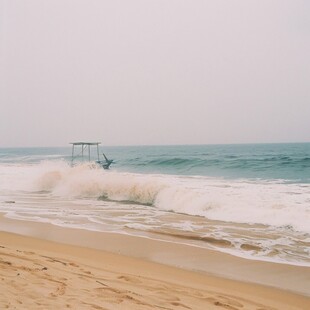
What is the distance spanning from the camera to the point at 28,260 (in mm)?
6062

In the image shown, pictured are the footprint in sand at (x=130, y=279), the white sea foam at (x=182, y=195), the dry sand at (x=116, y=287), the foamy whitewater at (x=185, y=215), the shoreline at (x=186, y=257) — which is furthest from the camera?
the white sea foam at (x=182, y=195)

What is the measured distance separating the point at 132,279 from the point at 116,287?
1.81ft

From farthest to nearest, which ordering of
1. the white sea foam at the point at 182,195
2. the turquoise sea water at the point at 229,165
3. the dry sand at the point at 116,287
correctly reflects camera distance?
the turquoise sea water at the point at 229,165 < the white sea foam at the point at 182,195 < the dry sand at the point at 116,287

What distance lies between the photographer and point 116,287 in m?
4.81

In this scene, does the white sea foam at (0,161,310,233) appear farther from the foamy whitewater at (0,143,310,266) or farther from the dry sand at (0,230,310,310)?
the dry sand at (0,230,310,310)

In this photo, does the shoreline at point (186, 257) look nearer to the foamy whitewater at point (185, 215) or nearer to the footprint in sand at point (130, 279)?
the foamy whitewater at point (185, 215)

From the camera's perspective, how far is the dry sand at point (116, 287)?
4.17 metres

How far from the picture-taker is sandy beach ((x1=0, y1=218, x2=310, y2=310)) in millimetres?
4266

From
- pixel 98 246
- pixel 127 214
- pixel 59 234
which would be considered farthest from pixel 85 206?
pixel 98 246

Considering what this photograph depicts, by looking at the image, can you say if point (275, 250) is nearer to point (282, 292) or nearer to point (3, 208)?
point (282, 292)

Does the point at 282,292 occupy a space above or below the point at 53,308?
below

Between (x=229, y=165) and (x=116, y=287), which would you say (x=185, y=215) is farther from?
(x=229, y=165)

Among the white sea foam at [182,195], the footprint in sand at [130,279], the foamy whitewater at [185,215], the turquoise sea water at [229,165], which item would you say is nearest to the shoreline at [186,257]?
the foamy whitewater at [185,215]

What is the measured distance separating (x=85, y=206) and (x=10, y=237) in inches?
229
